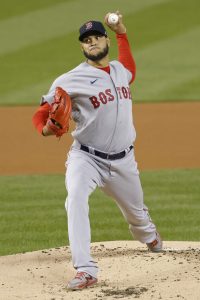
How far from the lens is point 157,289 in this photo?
20.4ft

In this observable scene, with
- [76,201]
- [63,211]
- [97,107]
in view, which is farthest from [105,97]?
[63,211]

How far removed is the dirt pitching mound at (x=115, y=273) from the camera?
20.4 ft

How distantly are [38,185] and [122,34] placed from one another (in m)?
3.65

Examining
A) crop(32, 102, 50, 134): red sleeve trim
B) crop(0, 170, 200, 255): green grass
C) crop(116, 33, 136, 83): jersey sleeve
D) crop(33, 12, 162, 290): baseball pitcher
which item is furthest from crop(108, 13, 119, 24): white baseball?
crop(0, 170, 200, 255): green grass

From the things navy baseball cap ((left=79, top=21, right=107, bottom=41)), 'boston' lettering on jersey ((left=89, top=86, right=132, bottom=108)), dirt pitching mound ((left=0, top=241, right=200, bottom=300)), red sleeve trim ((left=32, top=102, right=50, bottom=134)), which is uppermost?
navy baseball cap ((left=79, top=21, right=107, bottom=41))

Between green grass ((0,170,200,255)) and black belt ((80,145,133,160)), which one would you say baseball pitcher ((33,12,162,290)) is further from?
green grass ((0,170,200,255))

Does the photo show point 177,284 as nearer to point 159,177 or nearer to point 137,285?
point 137,285

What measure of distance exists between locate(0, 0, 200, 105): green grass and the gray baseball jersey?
860 cm

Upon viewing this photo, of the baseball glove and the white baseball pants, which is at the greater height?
the baseball glove

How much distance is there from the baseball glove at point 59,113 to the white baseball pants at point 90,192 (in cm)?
36

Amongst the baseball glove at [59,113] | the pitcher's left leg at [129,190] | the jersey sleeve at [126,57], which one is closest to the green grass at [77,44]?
the jersey sleeve at [126,57]

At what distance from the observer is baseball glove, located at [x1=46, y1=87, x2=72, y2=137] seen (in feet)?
21.3

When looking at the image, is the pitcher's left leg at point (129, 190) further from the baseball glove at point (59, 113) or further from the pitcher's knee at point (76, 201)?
the baseball glove at point (59, 113)

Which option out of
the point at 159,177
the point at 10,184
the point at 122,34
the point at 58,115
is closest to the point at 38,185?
the point at 10,184
